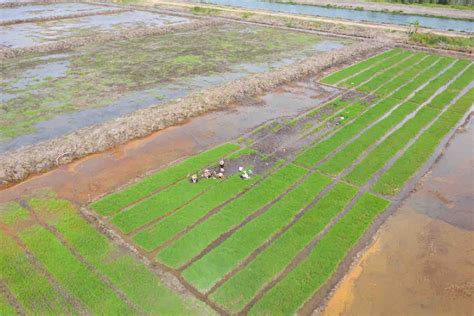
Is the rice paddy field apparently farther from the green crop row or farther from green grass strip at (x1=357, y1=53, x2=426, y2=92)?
green grass strip at (x1=357, y1=53, x2=426, y2=92)

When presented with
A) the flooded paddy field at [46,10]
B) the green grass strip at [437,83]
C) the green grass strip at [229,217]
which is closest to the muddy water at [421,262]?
the green grass strip at [229,217]

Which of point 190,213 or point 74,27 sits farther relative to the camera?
point 74,27

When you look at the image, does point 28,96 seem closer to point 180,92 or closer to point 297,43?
point 180,92

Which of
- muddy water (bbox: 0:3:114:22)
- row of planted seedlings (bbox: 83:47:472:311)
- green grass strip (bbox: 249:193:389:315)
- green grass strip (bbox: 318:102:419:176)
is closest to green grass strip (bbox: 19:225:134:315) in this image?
row of planted seedlings (bbox: 83:47:472:311)

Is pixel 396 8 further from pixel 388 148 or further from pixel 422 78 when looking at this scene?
pixel 388 148

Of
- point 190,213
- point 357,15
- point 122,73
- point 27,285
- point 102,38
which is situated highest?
point 357,15

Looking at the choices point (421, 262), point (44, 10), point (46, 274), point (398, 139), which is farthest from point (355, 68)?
point (44, 10)
